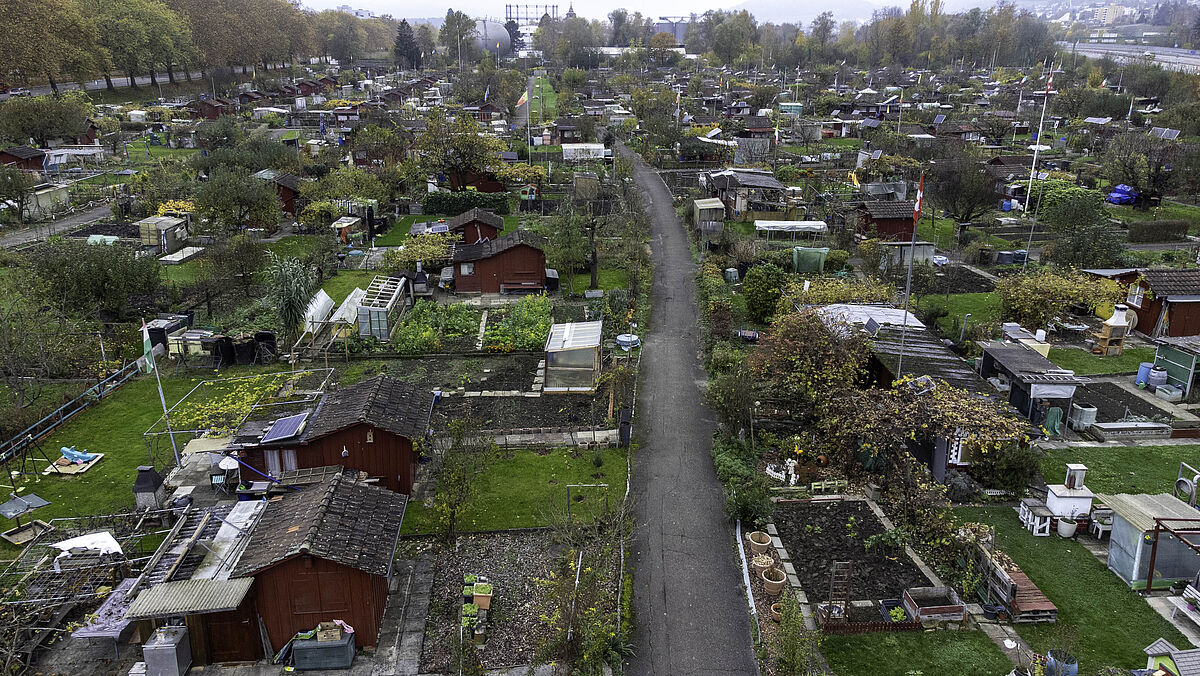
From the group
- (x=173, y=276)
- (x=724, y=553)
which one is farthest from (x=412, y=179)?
(x=724, y=553)

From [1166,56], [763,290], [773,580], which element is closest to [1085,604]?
[773,580]

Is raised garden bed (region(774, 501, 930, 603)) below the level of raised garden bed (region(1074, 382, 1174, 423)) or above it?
below

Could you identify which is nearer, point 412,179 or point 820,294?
point 820,294

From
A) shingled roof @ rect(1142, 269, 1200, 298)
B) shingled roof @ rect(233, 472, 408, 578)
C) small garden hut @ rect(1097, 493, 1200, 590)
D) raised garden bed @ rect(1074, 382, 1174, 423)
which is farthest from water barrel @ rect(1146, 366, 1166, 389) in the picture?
shingled roof @ rect(233, 472, 408, 578)

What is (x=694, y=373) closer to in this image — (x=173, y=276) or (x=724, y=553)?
(x=724, y=553)

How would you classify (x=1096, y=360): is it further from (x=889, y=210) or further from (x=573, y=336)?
(x=573, y=336)

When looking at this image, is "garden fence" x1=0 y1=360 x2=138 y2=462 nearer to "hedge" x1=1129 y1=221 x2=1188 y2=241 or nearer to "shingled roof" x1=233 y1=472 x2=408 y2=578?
"shingled roof" x1=233 y1=472 x2=408 y2=578

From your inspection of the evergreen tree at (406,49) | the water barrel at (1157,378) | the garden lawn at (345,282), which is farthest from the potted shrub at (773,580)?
the evergreen tree at (406,49)
